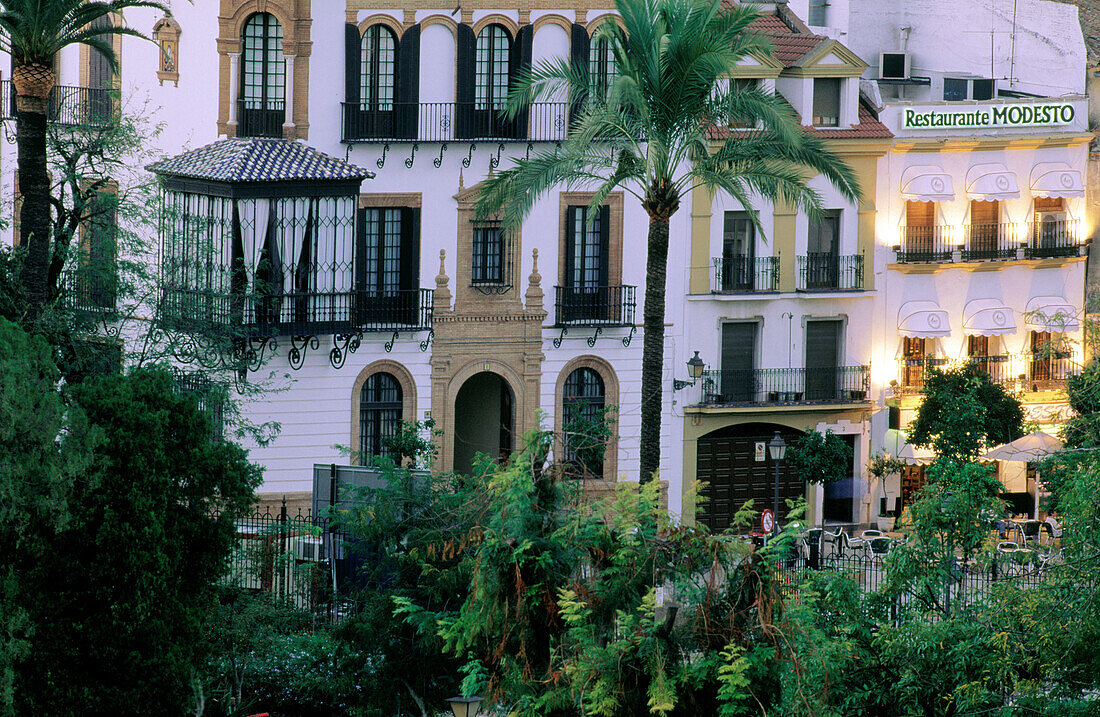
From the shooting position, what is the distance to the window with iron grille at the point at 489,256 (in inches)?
1459

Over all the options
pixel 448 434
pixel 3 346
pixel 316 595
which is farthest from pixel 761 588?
pixel 448 434

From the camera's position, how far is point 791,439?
1575 inches

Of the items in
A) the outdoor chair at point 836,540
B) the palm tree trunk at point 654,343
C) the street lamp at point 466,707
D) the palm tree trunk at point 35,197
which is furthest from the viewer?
the outdoor chair at point 836,540

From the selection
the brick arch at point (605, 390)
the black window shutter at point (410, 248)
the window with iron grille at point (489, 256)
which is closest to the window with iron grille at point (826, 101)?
the brick arch at point (605, 390)

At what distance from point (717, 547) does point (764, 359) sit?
76.7 feet

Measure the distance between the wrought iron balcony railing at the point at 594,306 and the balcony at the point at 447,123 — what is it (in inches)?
130

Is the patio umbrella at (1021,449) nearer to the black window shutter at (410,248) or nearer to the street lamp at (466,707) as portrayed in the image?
the black window shutter at (410,248)

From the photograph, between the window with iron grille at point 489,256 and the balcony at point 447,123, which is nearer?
the balcony at point 447,123

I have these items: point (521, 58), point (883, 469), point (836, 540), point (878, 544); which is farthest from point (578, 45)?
A: point (878, 544)

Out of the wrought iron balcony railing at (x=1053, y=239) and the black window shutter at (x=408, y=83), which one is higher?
the black window shutter at (x=408, y=83)

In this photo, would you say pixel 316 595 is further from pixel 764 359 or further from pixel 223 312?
pixel 764 359

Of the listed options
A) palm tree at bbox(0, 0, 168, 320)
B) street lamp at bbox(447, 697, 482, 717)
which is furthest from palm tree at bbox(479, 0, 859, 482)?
street lamp at bbox(447, 697, 482, 717)

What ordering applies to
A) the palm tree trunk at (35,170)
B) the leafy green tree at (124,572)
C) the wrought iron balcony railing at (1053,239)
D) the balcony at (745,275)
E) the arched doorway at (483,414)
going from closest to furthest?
the leafy green tree at (124,572) → the palm tree trunk at (35,170) → the arched doorway at (483,414) → the balcony at (745,275) → the wrought iron balcony railing at (1053,239)

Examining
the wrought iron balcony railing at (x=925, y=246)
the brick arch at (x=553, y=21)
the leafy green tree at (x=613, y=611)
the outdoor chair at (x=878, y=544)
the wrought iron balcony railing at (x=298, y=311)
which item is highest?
the brick arch at (x=553, y=21)
